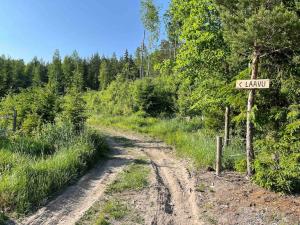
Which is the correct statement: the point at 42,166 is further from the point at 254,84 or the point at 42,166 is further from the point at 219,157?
the point at 254,84

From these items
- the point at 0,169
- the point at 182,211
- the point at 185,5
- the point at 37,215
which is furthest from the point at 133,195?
the point at 185,5

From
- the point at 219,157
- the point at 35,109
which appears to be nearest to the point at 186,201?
the point at 219,157

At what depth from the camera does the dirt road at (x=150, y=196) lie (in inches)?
249

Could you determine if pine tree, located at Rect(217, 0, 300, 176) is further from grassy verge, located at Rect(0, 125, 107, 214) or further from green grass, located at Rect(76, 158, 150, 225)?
grassy verge, located at Rect(0, 125, 107, 214)

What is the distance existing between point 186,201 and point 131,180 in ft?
5.88

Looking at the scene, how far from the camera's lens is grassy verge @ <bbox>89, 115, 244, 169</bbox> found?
10375 millimetres

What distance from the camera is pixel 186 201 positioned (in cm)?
740

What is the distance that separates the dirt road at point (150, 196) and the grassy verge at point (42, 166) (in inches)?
12.4

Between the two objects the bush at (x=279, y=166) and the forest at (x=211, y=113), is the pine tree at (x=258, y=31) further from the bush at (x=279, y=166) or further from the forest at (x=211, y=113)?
the bush at (x=279, y=166)

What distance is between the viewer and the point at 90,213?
6.50 meters

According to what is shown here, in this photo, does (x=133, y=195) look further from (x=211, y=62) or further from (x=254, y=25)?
(x=211, y=62)

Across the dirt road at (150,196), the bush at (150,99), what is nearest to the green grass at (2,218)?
the dirt road at (150,196)

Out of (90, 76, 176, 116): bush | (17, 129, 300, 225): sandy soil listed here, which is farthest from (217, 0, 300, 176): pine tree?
(90, 76, 176, 116): bush

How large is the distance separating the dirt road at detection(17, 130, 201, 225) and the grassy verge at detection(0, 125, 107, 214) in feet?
1.04
